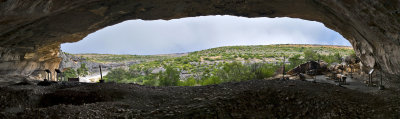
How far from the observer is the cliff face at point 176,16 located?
895 cm

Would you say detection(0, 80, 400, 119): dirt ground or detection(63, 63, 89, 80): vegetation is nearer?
detection(0, 80, 400, 119): dirt ground

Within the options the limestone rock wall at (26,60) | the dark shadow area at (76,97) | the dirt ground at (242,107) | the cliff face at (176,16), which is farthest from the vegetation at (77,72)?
the dirt ground at (242,107)

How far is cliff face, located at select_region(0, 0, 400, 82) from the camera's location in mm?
8949

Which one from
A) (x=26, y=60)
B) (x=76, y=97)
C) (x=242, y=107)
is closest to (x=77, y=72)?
(x=26, y=60)

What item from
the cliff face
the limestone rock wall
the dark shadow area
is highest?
the cliff face

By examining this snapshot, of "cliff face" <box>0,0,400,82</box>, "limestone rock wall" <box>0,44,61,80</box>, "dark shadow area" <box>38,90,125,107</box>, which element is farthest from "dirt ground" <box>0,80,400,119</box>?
"limestone rock wall" <box>0,44,61,80</box>

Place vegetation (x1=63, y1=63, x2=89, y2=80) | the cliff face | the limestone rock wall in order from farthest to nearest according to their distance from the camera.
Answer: vegetation (x1=63, y1=63, x2=89, y2=80) < the limestone rock wall < the cliff face

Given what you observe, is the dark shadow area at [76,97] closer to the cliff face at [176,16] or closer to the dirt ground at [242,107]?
the dirt ground at [242,107]

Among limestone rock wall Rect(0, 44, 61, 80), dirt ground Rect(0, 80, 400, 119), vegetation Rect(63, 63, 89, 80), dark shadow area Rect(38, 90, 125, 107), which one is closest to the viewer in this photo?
dirt ground Rect(0, 80, 400, 119)

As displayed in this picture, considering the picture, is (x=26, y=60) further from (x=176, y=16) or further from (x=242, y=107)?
(x=242, y=107)

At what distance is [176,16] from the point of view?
16.0 metres

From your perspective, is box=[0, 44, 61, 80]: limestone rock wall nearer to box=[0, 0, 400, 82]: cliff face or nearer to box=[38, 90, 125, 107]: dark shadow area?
box=[0, 0, 400, 82]: cliff face

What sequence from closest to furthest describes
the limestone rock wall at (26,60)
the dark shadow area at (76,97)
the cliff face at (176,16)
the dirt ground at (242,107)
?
the dirt ground at (242,107)
the cliff face at (176,16)
the dark shadow area at (76,97)
the limestone rock wall at (26,60)

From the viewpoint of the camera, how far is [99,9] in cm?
1337
